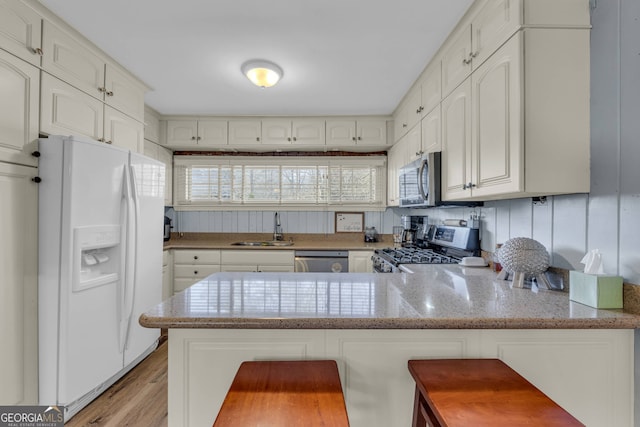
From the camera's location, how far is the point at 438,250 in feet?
8.86

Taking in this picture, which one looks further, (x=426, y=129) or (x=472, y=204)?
(x=426, y=129)

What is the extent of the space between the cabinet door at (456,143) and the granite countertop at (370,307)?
0.63m

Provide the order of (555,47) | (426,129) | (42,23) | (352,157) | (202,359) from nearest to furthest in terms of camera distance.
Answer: (202,359)
(555,47)
(42,23)
(426,129)
(352,157)

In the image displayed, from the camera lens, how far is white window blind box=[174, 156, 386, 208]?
3572 millimetres

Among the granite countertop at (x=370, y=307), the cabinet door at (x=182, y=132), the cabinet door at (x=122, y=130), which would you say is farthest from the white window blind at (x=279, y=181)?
the granite countertop at (x=370, y=307)

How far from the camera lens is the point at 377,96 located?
2.82 metres

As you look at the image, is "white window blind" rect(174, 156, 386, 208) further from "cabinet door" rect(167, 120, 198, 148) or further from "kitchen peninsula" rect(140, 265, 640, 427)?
"kitchen peninsula" rect(140, 265, 640, 427)

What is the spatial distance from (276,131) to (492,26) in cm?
238

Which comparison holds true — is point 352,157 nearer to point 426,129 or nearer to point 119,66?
point 426,129

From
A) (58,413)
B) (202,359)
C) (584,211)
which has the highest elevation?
(584,211)

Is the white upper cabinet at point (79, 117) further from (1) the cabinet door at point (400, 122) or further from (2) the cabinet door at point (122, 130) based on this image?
(1) the cabinet door at point (400, 122)

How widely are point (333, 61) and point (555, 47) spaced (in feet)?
4.49

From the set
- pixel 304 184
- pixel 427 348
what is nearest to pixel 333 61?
pixel 304 184

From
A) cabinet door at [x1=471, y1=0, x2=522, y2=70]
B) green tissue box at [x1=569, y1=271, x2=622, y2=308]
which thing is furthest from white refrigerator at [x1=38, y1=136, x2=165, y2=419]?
green tissue box at [x1=569, y1=271, x2=622, y2=308]
